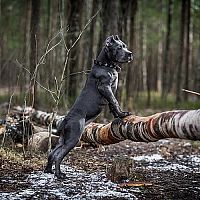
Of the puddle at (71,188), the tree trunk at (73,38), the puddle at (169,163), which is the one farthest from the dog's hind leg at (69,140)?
the tree trunk at (73,38)

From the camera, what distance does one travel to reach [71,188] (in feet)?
16.4

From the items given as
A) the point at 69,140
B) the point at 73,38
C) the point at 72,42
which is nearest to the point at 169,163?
the point at 69,140

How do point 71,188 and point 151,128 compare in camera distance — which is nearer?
point 71,188

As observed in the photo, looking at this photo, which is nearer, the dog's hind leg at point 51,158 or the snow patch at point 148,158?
the dog's hind leg at point 51,158

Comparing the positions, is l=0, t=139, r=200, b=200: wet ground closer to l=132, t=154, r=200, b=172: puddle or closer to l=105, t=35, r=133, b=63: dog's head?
l=132, t=154, r=200, b=172: puddle

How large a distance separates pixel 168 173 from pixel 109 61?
1943 millimetres

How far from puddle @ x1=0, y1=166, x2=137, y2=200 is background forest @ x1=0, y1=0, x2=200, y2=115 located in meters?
1.68

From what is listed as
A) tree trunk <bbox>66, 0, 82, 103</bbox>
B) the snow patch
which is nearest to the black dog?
the snow patch

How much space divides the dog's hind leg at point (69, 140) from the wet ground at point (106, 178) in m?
0.25

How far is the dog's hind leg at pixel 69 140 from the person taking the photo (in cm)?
547

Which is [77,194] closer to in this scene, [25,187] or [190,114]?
[25,187]

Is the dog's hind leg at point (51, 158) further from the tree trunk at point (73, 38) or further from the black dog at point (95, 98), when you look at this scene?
the tree trunk at point (73, 38)

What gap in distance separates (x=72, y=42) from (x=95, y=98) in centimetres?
1008

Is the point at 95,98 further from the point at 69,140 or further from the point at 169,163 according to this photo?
the point at 169,163
